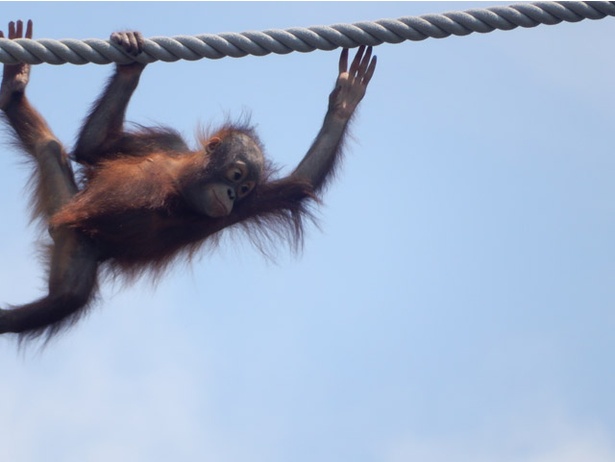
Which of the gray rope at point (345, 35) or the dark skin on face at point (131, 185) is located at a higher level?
the gray rope at point (345, 35)

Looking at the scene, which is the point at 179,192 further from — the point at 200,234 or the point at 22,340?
the point at 22,340

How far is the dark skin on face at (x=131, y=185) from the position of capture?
6469mm

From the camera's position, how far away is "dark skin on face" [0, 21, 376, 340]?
647 centimetres

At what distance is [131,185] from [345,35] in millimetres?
1767

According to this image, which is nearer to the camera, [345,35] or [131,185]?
[345,35]

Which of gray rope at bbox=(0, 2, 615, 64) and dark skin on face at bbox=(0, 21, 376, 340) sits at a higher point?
gray rope at bbox=(0, 2, 615, 64)

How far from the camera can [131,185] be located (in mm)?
6660

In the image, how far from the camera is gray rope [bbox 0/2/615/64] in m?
5.53

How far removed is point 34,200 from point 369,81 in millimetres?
2211

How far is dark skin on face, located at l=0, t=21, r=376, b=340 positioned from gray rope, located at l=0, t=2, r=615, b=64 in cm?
91

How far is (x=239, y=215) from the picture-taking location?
7223mm

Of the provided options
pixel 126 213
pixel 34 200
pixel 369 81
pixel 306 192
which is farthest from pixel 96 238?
pixel 369 81

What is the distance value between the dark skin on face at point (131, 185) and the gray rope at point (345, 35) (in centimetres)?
91

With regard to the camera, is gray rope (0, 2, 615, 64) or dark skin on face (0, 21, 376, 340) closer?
gray rope (0, 2, 615, 64)
